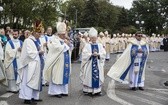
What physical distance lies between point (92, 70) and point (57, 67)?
1.02 m

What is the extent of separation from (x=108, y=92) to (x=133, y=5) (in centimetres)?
8582

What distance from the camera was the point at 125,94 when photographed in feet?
43.1

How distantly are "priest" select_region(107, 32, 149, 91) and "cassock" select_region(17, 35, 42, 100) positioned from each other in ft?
11.3

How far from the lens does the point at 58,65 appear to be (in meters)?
12.8

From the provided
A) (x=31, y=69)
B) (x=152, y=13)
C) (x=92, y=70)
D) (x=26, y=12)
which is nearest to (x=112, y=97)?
(x=92, y=70)

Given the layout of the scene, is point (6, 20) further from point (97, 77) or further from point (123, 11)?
point (123, 11)

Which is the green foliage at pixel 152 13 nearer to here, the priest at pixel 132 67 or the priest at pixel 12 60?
the priest at pixel 132 67

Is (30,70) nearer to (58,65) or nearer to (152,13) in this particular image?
(58,65)

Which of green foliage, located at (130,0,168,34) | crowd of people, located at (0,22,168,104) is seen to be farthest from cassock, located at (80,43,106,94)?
green foliage, located at (130,0,168,34)

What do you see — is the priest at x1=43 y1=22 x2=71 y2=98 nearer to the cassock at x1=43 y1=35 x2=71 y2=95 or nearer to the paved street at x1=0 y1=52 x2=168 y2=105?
the cassock at x1=43 y1=35 x2=71 y2=95

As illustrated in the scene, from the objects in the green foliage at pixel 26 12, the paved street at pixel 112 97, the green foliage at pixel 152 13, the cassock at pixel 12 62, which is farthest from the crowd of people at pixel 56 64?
the green foliage at pixel 152 13

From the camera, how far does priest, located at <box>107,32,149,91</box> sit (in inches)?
559

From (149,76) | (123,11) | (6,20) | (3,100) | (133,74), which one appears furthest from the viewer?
(123,11)

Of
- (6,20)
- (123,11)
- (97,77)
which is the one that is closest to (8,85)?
(97,77)
